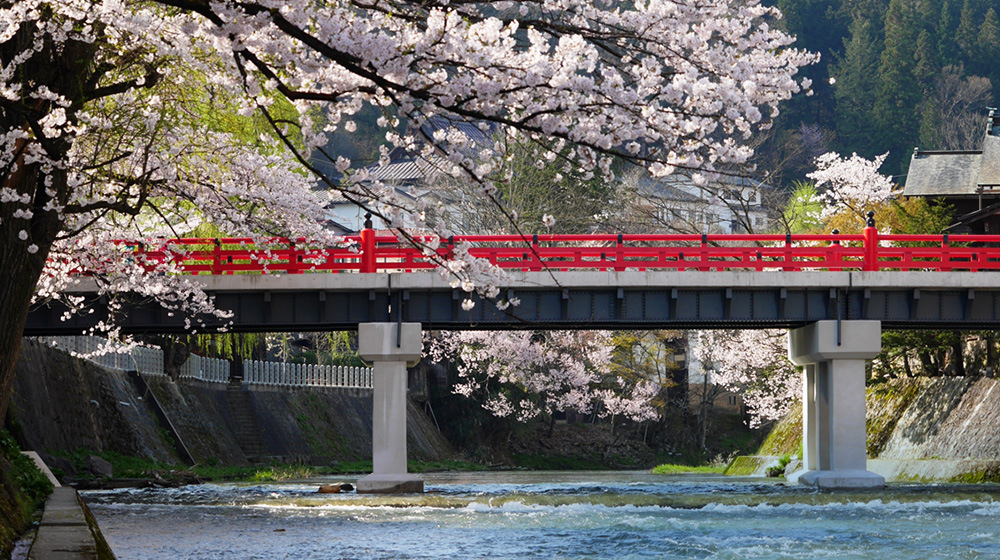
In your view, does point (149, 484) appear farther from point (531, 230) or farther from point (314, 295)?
point (531, 230)

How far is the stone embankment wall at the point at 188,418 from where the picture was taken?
31469 millimetres

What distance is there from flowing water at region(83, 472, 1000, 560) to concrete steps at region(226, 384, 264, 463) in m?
15.5

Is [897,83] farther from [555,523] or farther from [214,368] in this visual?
[555,523]

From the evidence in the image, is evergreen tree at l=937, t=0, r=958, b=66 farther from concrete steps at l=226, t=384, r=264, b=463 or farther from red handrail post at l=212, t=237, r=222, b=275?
red handrail post at l=212, t=237, r=222, b=275

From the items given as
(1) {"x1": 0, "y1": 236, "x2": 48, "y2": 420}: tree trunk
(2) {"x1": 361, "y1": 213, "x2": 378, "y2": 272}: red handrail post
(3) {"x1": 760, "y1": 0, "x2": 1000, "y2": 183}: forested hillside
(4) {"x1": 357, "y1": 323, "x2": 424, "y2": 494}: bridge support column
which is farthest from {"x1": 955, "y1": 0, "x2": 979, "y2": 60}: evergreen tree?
(1) {"x1": 0, "y1": 236, "x2": 48, "y2": 420}: tree trunk

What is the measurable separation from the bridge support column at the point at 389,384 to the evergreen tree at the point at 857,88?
6603cm

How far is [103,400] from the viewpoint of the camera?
1415 inches

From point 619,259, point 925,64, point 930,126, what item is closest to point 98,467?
point 619,259

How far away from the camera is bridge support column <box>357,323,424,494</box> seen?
29.2m

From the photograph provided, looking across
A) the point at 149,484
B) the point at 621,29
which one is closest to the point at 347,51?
the point at 621,29

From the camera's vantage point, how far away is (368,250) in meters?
29.5

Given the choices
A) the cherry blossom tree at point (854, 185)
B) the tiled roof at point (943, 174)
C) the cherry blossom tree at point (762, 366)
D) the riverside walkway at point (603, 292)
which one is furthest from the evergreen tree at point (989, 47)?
the riverside walkway at point (603, 292)

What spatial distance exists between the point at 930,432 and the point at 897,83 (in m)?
58.9

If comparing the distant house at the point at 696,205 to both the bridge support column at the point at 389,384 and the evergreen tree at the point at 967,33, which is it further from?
the evergreen tree at the point at 967,33
